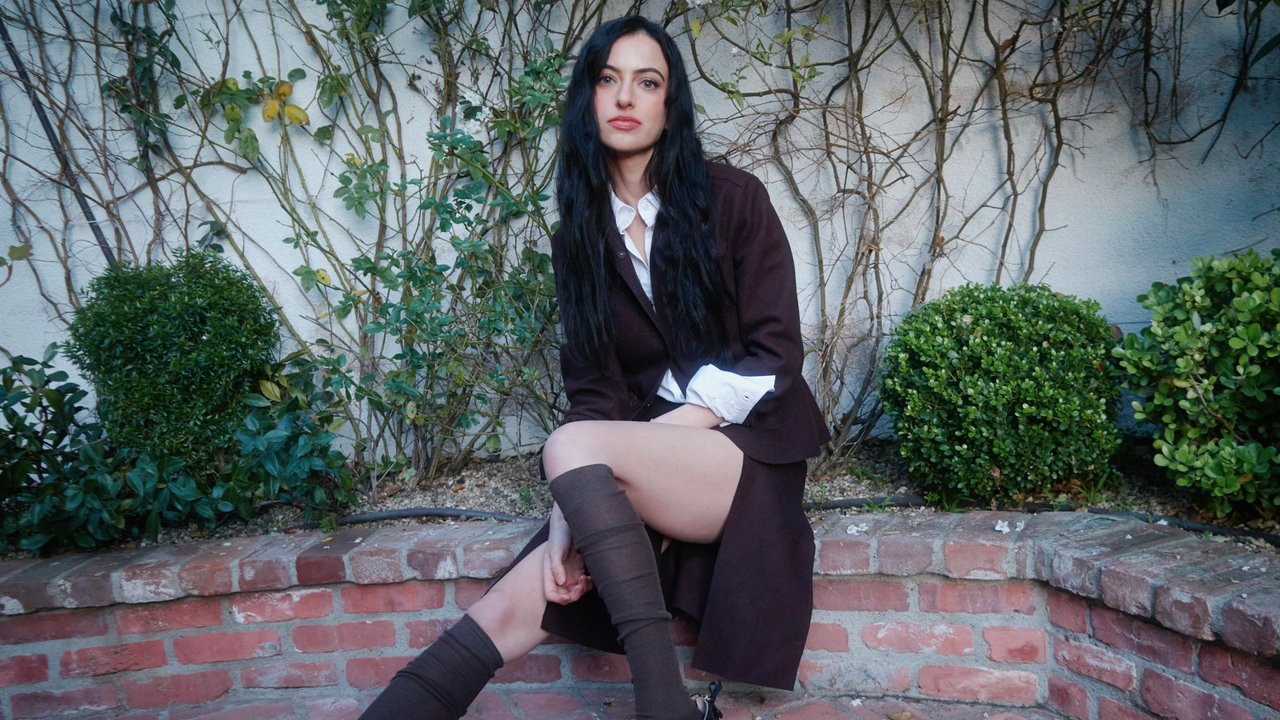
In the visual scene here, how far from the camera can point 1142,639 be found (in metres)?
1.65

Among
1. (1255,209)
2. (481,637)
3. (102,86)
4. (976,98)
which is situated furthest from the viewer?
(102,86)

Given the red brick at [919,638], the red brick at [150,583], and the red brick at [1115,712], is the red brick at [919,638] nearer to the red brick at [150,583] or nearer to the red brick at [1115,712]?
the red brick at [1115,712]

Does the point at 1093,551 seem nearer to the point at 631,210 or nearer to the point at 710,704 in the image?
the point at 710,704

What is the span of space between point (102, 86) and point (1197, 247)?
11.1 ft

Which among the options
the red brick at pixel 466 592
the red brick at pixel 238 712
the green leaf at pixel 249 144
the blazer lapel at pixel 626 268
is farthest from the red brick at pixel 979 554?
the green leaf at pixel 249 144

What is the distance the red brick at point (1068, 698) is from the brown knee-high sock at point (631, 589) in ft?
2.79

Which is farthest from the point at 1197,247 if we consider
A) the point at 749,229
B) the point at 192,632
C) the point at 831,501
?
the point at 192,632

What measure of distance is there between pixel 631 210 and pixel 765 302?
40 centimetres

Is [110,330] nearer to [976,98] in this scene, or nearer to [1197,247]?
[976,98]

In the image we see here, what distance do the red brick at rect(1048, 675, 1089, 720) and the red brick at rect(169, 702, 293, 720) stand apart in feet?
5.78

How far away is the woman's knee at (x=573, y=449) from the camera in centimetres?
160

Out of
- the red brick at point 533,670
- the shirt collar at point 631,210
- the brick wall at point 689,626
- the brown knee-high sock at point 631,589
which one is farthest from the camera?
the red brick at point 533,670

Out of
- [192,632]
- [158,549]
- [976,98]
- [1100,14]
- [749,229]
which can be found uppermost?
[1100,14]

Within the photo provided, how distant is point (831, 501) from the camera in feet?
7.45
